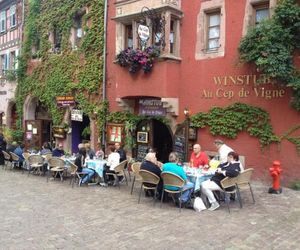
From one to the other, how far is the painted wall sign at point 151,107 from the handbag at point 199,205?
5539 mm

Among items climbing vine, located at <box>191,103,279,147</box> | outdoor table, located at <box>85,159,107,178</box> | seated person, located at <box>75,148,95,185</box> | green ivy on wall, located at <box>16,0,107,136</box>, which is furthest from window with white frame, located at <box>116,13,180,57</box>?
seated person, located at <box>75,148,95,185</box>

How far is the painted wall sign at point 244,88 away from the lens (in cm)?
1150

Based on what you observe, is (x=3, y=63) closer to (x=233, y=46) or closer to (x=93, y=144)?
(x=93, y=144)

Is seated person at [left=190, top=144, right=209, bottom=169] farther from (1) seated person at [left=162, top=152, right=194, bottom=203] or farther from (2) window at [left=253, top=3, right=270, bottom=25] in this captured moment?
(2) window at [left=253, top=3, right=270, bottom=25]

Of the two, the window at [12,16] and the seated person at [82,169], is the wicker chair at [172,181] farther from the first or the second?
the window at [12,16]

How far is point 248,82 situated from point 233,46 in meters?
1.21

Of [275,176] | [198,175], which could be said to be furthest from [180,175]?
[275,176]

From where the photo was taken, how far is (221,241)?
22.1 feet

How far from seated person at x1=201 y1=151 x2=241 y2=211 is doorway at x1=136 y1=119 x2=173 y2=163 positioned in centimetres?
582

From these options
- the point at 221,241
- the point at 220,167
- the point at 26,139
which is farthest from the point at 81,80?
the point at 221,241

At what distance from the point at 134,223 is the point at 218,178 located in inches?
92.0

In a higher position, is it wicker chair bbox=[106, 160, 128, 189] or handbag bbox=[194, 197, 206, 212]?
wicker chair bbox=[106, 160, 128, 189]

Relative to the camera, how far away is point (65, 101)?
59.9 ft

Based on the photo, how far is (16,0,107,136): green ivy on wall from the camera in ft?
55.4
